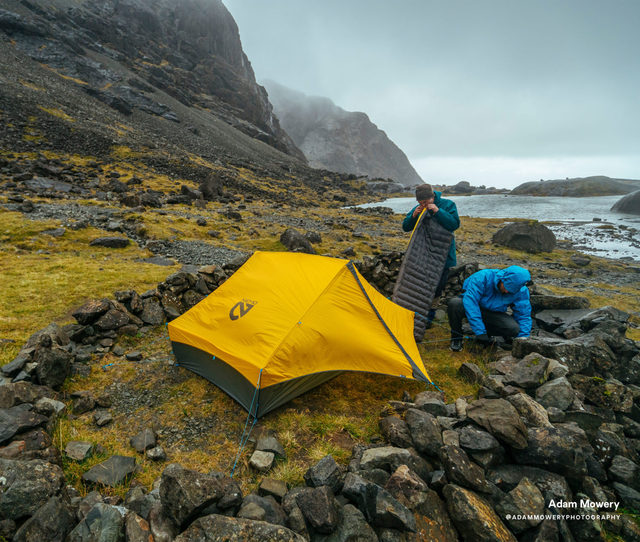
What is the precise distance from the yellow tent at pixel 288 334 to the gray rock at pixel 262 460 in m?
0.84

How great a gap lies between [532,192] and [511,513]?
12822 centimetres

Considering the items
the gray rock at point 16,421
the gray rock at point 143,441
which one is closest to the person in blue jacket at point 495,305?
the gray rock at point 143,441

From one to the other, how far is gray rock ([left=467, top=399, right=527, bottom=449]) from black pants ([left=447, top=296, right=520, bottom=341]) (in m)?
3.73

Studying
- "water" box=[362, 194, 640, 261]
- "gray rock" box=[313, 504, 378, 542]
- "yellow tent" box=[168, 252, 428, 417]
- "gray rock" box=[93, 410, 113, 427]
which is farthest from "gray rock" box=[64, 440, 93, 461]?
"water" box=[362, 194, 640, 261]

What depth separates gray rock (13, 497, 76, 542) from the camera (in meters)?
2.55

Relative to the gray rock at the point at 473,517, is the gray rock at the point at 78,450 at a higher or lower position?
lower

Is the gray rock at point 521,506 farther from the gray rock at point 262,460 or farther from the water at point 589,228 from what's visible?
the water at point 589,228

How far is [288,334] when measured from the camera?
5.26 metres

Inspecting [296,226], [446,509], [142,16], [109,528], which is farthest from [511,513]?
[142,16]

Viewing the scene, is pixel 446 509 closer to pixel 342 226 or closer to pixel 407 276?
pixel 407 276

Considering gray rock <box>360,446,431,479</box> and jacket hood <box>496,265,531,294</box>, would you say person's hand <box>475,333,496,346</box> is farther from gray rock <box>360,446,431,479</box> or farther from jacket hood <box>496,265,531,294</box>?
gray rock <box>360,446,431,479</box>

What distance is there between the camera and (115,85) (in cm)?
6294

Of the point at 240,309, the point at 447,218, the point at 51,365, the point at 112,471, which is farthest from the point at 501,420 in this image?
the point at 51,365

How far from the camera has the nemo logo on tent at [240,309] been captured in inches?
230
